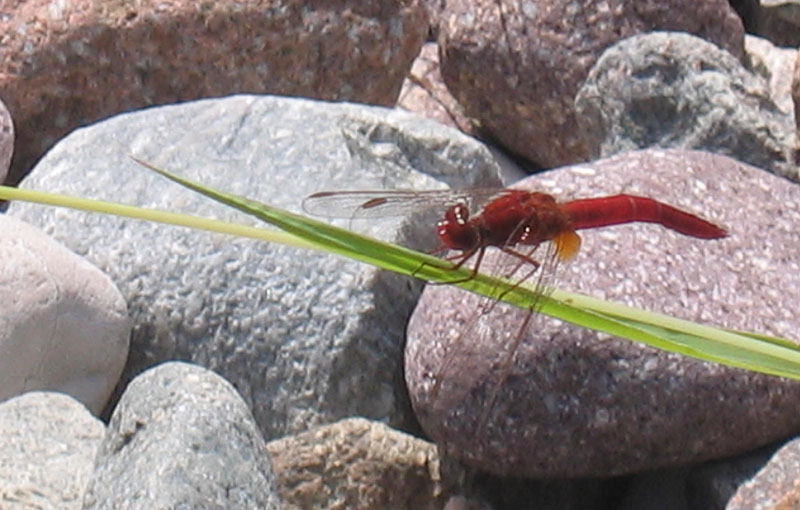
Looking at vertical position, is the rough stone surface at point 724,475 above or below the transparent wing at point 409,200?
below

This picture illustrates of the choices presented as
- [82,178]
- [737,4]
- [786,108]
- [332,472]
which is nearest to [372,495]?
[332,472]

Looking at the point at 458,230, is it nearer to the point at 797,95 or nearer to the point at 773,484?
the point at 773,484

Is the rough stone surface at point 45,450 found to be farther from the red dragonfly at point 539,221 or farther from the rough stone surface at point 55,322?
the red dragonfly at point 539,221

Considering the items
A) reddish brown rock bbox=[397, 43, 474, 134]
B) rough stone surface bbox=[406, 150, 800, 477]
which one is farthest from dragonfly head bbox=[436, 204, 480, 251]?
reddish brown rock bbox=[397, 43, 474, 134]

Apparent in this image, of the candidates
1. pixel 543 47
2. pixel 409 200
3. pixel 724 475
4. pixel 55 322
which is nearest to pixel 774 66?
pixel 543 47

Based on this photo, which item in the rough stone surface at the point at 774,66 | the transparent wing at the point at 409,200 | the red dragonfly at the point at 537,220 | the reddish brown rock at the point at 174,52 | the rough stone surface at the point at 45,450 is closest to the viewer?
the red dragonfly at the point at 537,220

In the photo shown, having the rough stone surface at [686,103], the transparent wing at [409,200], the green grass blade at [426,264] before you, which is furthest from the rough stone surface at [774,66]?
the green grass blade at [426,264]

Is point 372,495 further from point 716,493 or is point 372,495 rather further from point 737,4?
point 737,4
